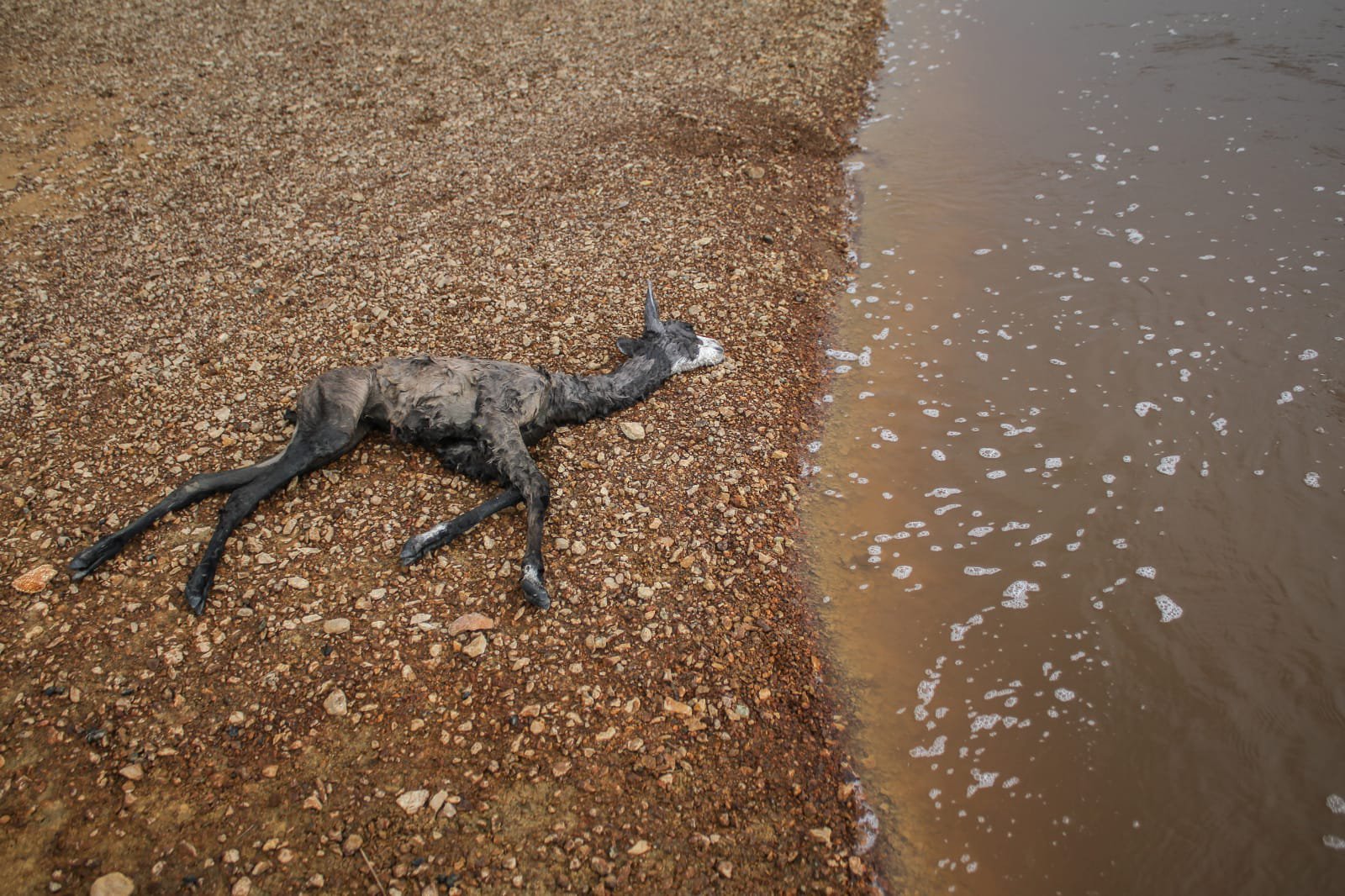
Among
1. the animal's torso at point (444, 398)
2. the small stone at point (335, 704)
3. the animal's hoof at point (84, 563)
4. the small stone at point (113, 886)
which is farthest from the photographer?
the animal's torso at point (444, 398)

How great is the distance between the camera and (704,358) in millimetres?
5727

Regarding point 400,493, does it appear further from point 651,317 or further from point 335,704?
point 651,317

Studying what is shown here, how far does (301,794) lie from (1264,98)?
1127cm

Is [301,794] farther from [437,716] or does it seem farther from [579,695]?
[579,695]

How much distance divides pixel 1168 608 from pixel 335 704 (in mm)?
4374

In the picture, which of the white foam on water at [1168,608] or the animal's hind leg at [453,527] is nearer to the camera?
the white foam on water at [1168,608]

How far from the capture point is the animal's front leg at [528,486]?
406 centimetres

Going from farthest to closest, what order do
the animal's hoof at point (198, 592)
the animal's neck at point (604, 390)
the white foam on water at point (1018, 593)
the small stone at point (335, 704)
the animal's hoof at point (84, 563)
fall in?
the animal's neck at point (604, 390), the white foam on water at point (1018, 593), the animal's hoof at point (84, 563), the animal's hoof at point (198, 592), the small stone at point (335, 704)

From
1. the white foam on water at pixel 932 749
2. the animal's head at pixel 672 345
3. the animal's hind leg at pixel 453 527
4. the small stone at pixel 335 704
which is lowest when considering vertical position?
the white foam on water at pixel 932 749

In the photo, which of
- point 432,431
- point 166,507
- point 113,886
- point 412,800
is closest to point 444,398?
point 432,431

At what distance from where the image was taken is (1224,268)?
6395 mm

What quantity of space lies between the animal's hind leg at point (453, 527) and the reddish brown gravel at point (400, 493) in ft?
0.31

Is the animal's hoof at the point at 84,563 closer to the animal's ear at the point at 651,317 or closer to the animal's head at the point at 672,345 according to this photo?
the animal's head at the point at 672,345

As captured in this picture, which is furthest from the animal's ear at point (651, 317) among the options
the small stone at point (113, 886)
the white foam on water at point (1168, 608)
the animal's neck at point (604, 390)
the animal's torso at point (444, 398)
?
the small stone at point (113, 886)
